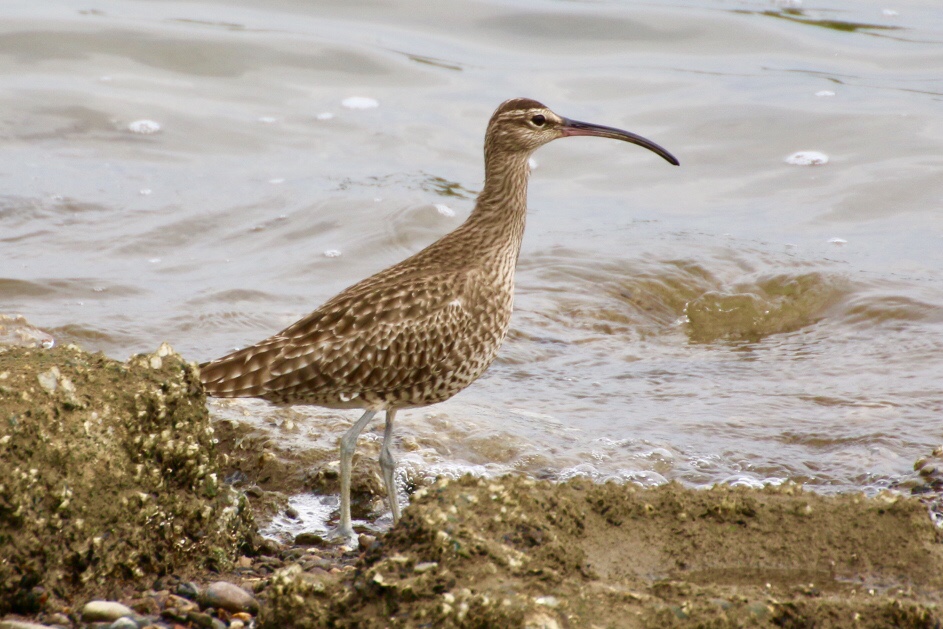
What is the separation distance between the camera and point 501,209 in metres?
6.84

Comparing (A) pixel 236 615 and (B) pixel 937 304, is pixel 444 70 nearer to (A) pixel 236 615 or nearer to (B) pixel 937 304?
(B) pixel 937 304

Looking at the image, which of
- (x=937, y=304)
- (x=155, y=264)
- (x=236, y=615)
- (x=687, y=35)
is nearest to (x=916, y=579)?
(x=236, y=615)

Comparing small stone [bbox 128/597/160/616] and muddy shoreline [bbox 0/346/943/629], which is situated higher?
muddy shoreline [bbox 0/346/943/629]

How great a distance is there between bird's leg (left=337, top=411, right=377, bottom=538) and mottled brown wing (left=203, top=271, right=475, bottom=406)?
19cm

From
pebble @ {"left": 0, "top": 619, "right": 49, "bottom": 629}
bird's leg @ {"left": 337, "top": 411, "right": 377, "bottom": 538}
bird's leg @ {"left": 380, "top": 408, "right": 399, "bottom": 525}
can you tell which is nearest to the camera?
pebble @ {"left": 0, "top": 619, "right": 49, "bottom": 629}

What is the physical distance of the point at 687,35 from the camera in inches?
696

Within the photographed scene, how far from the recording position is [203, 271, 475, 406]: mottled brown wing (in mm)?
5969

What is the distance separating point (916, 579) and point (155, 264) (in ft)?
27.6

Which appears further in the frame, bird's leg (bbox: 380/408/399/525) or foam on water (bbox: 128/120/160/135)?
foam on water (bbox: 128/120/160/135)

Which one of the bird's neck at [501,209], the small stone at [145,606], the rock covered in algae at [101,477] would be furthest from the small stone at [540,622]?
the bird's neck at [501,209]

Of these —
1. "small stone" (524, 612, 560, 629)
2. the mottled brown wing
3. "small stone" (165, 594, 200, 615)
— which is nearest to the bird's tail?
the mottled brown wing

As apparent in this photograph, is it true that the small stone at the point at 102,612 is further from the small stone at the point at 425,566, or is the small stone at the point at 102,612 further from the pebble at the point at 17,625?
the small stone at the point at 425,566

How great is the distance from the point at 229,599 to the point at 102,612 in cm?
46

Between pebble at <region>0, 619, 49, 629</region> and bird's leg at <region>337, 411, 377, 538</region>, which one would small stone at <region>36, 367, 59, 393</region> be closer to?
pebble at <region>0, 619, 49, 629</region>
